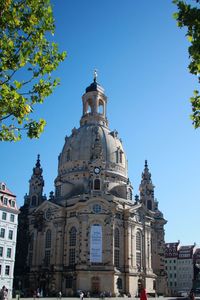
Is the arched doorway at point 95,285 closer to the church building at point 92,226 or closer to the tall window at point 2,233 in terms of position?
the church building at point 92,226

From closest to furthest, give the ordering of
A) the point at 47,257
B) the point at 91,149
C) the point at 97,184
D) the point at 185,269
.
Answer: the point at 97,184, the point at 47,257, the point at 91,149, the point at 185,269

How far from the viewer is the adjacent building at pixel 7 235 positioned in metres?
61.5

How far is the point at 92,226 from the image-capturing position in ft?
250

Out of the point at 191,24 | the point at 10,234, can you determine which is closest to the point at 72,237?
the point at 10,234

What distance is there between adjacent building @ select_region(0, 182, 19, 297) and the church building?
13410 mm

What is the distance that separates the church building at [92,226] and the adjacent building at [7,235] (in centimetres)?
A: 1341

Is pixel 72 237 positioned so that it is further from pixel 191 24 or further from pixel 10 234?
pixel 191 24

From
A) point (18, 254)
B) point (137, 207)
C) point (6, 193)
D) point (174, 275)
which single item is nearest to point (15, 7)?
point (6, 193)

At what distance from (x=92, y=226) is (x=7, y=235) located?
18400 millimetres

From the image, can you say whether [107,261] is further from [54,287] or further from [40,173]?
[40,173]

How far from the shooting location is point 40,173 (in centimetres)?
9638

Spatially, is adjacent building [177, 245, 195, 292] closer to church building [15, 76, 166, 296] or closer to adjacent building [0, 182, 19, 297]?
church building [15, 76, 166, 296]

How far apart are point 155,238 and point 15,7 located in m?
80.0

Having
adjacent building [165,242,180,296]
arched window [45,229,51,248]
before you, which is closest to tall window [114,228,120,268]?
arched window [45,229,51,248]
